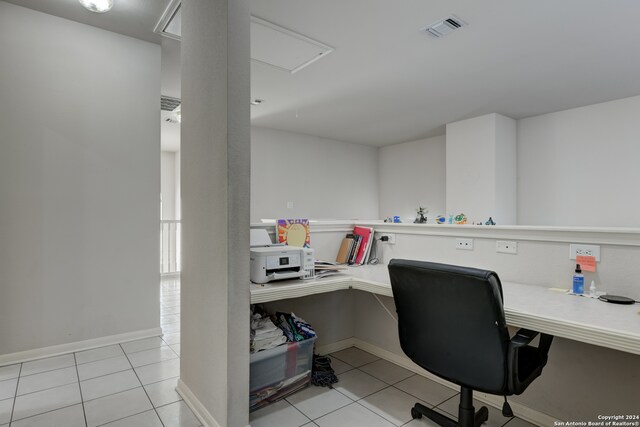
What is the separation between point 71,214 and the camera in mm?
2902

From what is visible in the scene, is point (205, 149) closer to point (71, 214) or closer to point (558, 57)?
point (71, 214)

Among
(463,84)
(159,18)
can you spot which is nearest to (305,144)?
(463,84)

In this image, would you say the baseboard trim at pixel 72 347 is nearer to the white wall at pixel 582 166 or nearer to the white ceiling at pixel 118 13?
the white ceiling at pixel 118 13

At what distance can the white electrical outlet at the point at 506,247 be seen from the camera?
2125 millimetres

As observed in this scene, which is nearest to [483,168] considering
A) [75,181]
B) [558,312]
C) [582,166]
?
[582,166]

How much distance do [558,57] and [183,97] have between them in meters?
3.43

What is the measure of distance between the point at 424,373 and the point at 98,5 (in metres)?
3.61

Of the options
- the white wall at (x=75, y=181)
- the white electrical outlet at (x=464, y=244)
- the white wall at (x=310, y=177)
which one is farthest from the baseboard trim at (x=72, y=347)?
the white wall at (x=310, y=177)

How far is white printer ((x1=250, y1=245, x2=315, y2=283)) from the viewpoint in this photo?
208 centimetres

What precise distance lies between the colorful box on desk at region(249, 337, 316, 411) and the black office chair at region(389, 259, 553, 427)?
2.58ft

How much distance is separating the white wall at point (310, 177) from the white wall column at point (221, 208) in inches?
160

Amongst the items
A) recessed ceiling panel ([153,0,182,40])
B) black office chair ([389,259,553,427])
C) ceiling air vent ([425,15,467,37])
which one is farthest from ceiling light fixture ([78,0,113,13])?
black office chair ([389,259,553,427])

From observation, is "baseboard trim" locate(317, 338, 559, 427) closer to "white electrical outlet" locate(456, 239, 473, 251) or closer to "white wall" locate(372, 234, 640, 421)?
"white wall" locate(372, 234, 640, 421)

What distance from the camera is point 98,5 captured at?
8.40 feet
